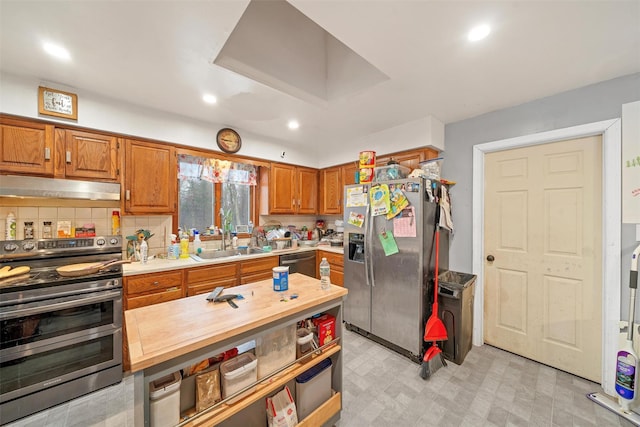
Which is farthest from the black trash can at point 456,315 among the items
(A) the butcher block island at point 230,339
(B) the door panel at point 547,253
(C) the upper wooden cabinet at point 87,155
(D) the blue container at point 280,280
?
(C) the upper wooden cabinet at point 87,155

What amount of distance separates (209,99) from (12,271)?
6.49 feet

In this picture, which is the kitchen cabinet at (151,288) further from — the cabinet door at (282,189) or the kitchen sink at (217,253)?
the cabinet door at (282,189)

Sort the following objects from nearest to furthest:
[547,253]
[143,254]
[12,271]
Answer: [12,271] → [547,253] → [143,254]

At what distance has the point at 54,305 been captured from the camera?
166cm

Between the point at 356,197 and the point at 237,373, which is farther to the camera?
the point at 356,197

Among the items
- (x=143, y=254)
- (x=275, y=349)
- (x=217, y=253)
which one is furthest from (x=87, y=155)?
(x=275, y=349)

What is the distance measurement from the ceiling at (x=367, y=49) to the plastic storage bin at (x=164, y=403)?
5.87 feet

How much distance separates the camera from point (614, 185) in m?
1.78

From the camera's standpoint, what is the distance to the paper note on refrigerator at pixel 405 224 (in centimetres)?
214

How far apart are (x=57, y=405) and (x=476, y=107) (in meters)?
4.34

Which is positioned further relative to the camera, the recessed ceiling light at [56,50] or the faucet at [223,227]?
the faucet at [223,227]

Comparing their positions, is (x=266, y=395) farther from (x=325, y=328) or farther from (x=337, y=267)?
(x=337, y=267)

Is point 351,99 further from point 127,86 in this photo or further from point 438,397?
point 438,397

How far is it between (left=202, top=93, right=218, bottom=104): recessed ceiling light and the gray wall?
8.48 ft
